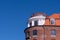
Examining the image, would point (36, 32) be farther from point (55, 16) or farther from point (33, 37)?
point (55, 16)

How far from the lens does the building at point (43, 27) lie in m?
94.8

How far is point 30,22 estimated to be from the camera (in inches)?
3910

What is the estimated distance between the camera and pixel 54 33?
311 feet

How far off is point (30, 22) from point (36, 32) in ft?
18.4

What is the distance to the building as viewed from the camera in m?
94.8

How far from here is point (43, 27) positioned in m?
95.7

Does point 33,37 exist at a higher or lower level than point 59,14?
lower

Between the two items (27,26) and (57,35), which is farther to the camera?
(27,26)

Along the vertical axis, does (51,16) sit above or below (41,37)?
above

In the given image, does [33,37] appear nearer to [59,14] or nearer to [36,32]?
[36,32]

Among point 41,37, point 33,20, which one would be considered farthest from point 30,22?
point 41,37

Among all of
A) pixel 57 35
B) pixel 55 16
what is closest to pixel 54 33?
pixel 57 35

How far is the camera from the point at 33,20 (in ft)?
323

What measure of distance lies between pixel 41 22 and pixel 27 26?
6236 mm
